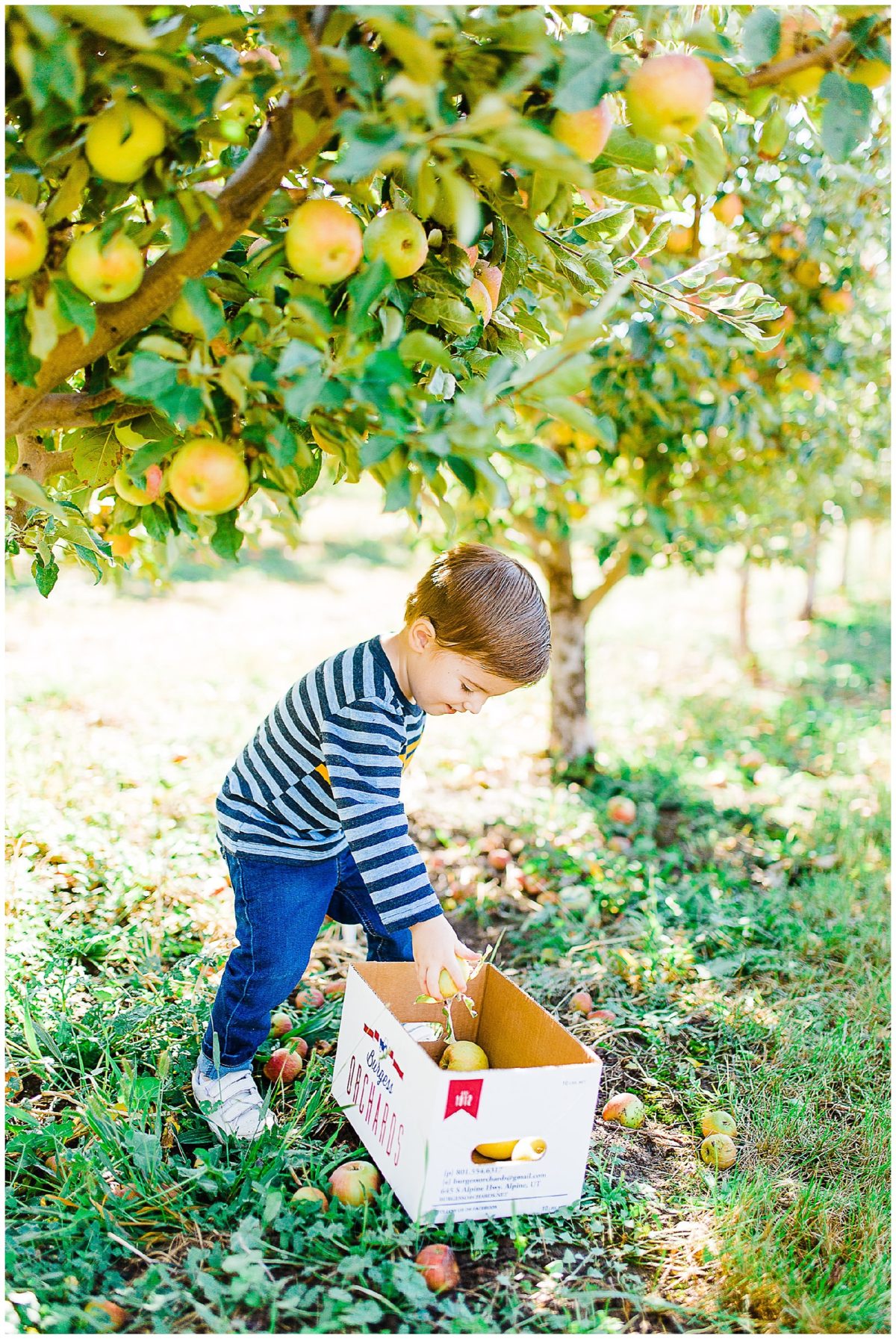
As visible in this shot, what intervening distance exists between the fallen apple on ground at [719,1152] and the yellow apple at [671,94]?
5.97 ft

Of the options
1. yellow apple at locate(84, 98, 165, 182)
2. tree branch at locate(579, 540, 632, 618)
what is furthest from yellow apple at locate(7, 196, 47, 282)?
tree branch at locate(579, 540, 632, 618)

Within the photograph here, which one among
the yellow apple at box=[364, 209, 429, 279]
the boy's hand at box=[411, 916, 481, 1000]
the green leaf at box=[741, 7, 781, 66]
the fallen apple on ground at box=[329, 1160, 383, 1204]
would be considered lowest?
the fallen apple on ground at box=[329, 1160, 383, 1204]

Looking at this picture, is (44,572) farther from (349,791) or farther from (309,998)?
(309,998)

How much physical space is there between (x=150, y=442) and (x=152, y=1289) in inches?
50.9

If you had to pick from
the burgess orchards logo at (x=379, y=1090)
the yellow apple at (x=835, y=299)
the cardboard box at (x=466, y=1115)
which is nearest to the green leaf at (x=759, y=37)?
the cardboard box at (x=466, y=1115)

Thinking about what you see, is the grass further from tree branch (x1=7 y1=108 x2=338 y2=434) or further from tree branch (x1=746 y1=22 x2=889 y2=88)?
tree branch (x1=746 y1=22 x2=889 y2=88)

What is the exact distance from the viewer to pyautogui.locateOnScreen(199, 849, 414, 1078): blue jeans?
192 centimetres

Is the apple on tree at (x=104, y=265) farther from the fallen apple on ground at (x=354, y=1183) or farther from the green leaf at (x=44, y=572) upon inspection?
the fallen apple on ground at (x=354, y=1183)

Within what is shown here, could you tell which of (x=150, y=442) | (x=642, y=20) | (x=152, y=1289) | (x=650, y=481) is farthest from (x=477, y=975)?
(x=650, y=481)

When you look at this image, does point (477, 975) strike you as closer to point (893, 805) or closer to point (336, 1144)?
point (336, 1144)

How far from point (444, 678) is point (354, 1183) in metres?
0.91

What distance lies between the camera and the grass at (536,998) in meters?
1.56

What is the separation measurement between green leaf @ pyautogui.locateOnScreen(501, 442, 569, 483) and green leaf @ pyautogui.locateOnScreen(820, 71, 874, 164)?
1.93 ft

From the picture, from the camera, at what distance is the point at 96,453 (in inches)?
65.7
